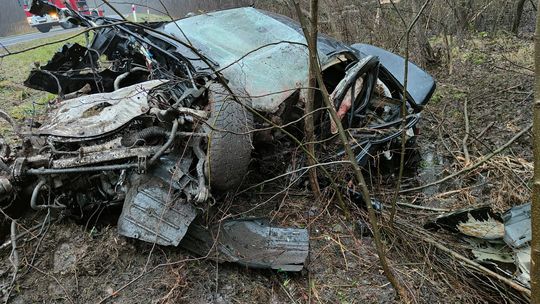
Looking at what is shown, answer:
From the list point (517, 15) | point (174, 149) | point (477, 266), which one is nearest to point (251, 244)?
point (174, 149)

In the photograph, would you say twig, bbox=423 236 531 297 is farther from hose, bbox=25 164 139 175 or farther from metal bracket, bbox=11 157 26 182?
metal bracket, bbox=11 157 26 182

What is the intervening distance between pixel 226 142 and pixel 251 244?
0.68 metres

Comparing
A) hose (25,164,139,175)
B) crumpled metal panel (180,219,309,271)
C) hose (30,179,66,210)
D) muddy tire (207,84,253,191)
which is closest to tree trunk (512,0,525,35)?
muddy tire (207,84,253,191)

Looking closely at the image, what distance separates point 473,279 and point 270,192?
1559 millimetres

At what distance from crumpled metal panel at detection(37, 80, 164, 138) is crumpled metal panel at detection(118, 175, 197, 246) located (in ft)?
1.41

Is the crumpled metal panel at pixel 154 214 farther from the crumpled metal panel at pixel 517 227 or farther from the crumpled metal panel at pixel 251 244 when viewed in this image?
the crumpled metal panel at pixel 517 227

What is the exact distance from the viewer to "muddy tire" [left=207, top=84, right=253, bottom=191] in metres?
2.71

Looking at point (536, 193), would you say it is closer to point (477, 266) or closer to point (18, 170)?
point (477, 266)

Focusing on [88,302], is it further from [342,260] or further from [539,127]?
[539,127]

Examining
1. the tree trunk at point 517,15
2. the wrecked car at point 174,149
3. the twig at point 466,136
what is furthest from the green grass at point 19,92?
the tree trunk at point 517,15

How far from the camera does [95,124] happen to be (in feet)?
9.06

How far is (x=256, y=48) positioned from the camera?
3477 millimetres

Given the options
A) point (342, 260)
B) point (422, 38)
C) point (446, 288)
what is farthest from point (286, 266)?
point (422, 38)

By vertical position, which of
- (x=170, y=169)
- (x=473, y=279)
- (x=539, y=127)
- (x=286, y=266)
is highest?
(x=539, y=127)
